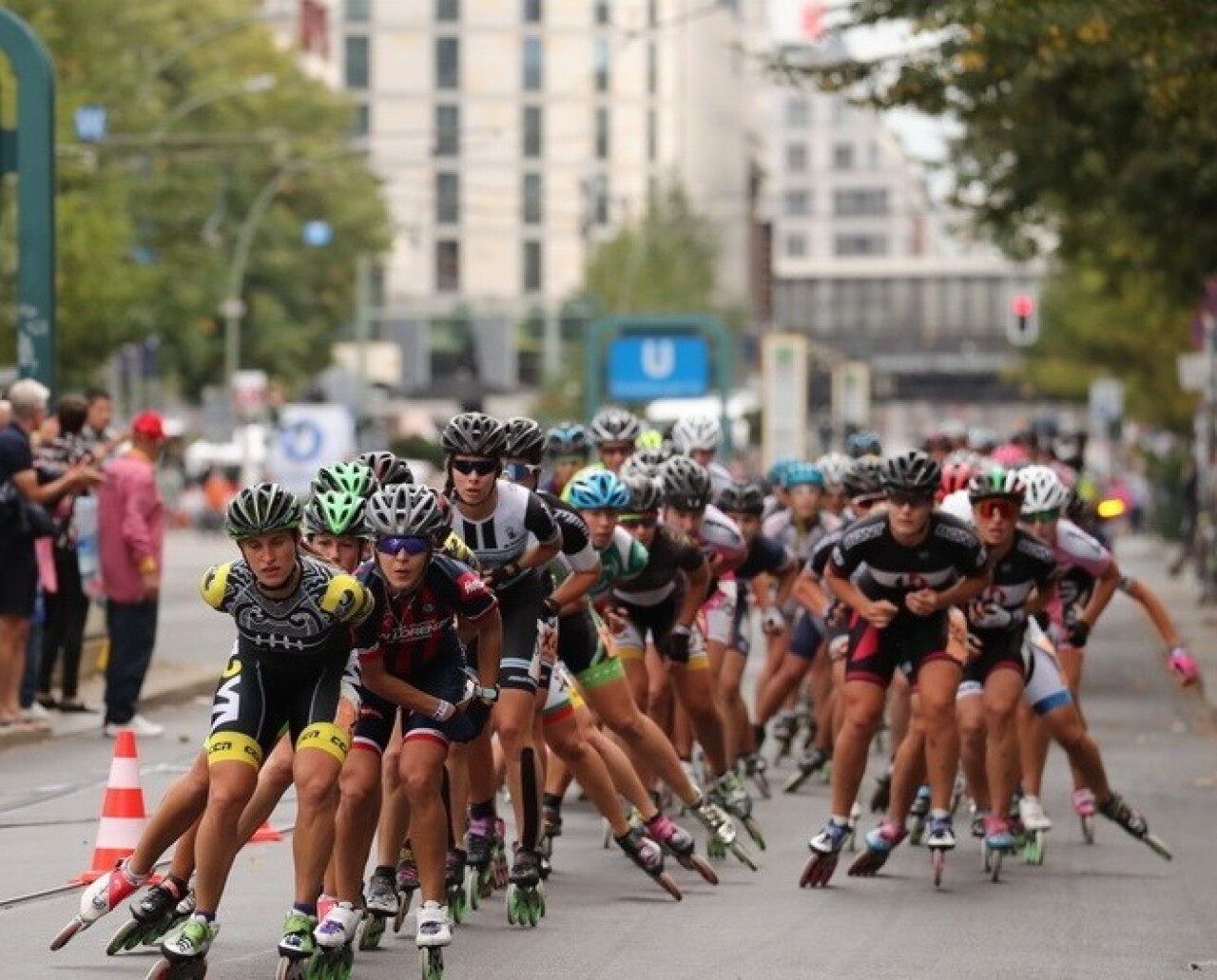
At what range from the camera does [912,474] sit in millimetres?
13531

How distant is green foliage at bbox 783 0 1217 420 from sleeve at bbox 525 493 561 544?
24.5ft

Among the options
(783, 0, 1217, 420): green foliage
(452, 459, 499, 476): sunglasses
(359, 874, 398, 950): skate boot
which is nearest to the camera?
(359, 874, 398, 950): skate boot

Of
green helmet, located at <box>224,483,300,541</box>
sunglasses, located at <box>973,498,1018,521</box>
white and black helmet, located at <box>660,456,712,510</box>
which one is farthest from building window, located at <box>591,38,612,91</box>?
green helmet, located at <box>224,483,300,541</box>

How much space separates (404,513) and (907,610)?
3.85 m

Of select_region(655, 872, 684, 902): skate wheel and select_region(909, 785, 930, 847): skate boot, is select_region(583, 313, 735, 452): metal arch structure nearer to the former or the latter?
select_region(909, 785, 930, 847): skate boot

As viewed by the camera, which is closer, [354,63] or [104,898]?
[104,898]

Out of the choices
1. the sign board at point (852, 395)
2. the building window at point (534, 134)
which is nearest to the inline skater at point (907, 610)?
the sign board at point (852, 395)

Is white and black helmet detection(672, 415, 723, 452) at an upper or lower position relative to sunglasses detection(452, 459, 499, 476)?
lower

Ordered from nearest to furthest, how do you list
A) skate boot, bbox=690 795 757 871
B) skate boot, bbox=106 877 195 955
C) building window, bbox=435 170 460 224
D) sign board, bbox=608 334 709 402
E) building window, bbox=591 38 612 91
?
skate boot, bbox=106 877 195 955, skate boot, bbox=690 795 757 871, sign board, bbox=608 334 709 402, building window, bbox=591 38 612 91, building window, bbox=435 170 460 224

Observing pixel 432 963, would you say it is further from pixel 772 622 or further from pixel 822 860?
pixel 772 622

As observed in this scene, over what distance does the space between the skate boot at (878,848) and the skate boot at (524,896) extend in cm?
200

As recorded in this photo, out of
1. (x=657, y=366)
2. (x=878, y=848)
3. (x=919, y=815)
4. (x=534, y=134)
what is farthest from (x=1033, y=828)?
(x=534, y=134)

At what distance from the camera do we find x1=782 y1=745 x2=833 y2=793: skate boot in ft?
57.9

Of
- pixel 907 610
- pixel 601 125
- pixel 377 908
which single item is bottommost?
pixel 377 908
